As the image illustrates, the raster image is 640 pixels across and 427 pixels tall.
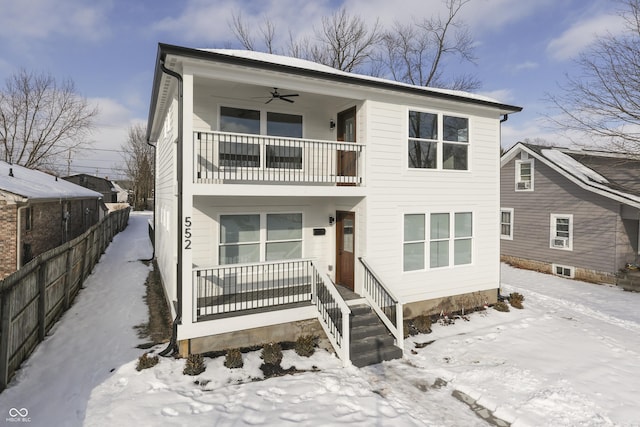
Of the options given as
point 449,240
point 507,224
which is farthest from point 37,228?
point 507,224

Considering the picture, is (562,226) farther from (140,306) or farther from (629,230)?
(140,306)

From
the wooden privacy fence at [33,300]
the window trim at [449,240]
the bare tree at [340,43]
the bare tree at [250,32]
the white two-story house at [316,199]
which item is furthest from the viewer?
the bare tree at [340,43]

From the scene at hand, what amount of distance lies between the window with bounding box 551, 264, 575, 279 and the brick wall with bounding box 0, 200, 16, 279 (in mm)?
22701

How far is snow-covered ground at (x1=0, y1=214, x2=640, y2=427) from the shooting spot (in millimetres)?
4891

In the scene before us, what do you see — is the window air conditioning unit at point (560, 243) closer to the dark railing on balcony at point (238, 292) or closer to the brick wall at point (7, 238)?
the dark railing on balcony at point (238, 292)

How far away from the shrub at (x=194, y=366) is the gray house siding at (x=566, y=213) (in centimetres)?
A: 1703

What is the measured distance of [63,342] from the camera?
23.1 feet

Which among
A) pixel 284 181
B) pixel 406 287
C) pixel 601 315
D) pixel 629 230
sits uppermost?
pixel 284 181

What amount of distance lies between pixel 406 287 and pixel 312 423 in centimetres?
526

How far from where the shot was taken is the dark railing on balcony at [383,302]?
7408 millimetres

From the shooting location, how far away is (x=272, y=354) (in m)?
6.58

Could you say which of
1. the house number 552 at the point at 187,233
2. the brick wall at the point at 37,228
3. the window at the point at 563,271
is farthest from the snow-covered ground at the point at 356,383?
the window at the point at 563,271

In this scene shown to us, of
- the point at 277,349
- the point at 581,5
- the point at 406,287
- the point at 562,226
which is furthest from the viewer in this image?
the point at 562,226

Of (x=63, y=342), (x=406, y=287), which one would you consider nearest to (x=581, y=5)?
(x=406, y=287)
